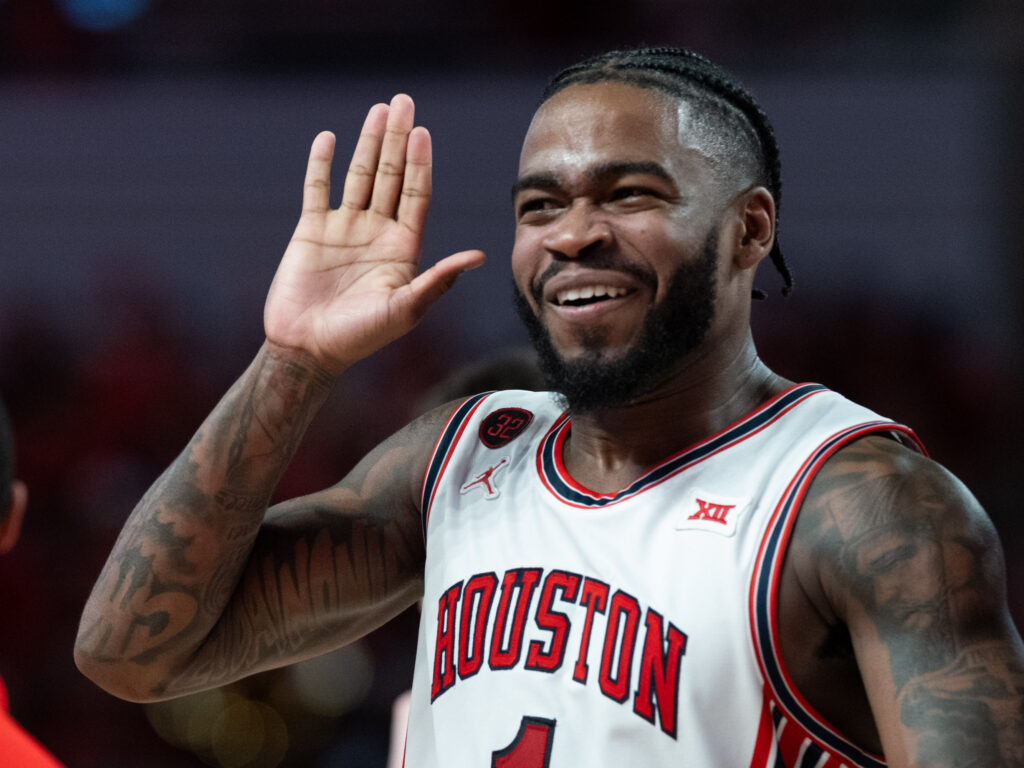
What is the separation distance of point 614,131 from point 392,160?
17.7 inches

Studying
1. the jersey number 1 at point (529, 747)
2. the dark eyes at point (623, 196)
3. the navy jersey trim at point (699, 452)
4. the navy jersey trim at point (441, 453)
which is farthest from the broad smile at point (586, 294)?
the jersey number 1 at point (529, 747)

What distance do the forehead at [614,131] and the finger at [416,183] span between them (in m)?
0.25

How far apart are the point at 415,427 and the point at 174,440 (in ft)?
12.4

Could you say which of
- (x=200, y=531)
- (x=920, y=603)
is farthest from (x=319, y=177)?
(x=920, y=603)

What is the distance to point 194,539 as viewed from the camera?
1.96 metres

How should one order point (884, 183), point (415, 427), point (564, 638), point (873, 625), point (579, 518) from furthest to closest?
point (884, 183) < point (415, 427) < point (579, 518) < point (564, 638) < point (873, 625)

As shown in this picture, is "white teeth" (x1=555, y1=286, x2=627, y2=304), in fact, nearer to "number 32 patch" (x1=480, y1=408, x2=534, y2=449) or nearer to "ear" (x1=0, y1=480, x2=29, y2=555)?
"number 32 patch" (x1=480, y1=408, x2=534, y2=449)

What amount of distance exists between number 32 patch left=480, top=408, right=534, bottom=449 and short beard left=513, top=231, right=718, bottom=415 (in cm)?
27

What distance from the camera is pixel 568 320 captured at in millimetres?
1877

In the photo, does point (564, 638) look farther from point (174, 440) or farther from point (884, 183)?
point (884, 183)

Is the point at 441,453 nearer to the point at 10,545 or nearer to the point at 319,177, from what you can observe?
the point at 319,177

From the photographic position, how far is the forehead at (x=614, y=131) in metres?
1.87

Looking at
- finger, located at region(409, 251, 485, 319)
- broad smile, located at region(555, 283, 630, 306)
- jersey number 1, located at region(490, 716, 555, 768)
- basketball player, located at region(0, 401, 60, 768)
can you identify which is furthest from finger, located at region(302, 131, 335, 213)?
jersey number 1, located at region(490, 716, 555, 768)

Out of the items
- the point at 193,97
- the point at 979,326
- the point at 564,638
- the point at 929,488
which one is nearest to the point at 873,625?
the point at 929,488
